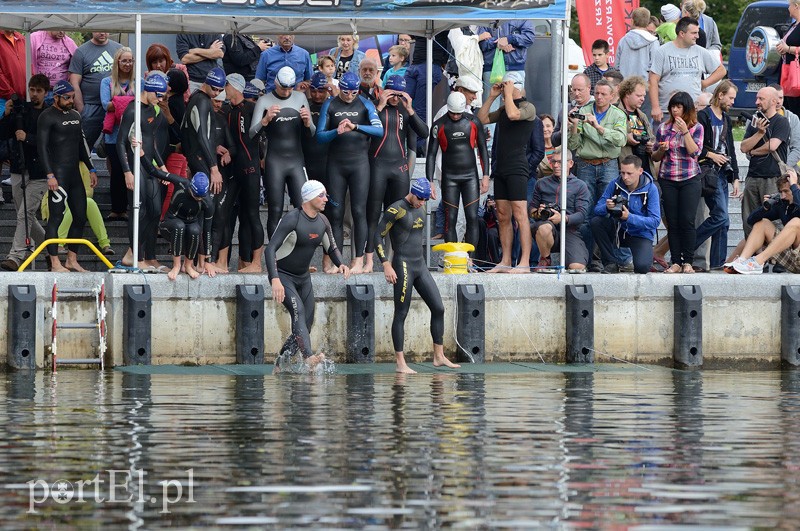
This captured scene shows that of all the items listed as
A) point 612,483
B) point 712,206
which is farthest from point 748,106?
point 612,483

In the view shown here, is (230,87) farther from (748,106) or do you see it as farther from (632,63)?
(748,106)

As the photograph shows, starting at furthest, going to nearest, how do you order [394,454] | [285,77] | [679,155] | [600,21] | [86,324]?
[600,21], [679,155], [285,77], [86,324], [394,454]

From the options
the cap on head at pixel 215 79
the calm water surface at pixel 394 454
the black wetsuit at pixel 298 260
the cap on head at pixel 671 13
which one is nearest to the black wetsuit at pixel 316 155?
the cap on head at pixel 215 79

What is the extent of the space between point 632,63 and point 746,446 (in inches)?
431

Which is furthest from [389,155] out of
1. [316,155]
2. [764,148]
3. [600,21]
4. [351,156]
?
[600,21]

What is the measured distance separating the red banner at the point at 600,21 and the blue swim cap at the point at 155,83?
310 inches

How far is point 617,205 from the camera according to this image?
18.9 meters

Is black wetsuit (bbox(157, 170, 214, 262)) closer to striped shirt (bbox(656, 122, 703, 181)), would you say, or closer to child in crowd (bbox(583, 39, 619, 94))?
striped shirt (bbox(656, 122, 703, 181))

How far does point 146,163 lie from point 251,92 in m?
1.60

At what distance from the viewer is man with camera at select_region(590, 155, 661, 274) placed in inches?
749

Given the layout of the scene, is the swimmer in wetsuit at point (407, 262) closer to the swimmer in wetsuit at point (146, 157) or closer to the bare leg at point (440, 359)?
the bare leg at point (440, 359)

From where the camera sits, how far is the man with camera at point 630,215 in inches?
749

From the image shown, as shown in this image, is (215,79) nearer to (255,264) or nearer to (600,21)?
(255,264)

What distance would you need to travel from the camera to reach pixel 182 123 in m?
18.7
